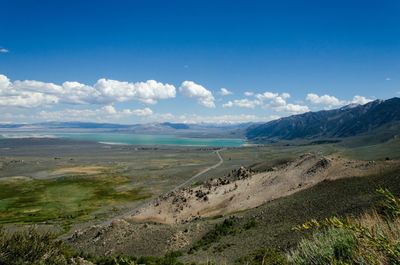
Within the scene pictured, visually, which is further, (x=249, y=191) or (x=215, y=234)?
(x=249, y=191)

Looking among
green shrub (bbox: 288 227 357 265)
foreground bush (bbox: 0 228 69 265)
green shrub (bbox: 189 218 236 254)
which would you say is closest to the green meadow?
green shrub (bbox: 189 218 236 254)

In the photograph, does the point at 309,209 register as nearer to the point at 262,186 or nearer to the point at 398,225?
the point at 262,186

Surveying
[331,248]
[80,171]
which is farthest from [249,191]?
[80,171]

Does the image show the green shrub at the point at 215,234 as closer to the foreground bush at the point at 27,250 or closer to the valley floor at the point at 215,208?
the valley floor at the point at 215,208

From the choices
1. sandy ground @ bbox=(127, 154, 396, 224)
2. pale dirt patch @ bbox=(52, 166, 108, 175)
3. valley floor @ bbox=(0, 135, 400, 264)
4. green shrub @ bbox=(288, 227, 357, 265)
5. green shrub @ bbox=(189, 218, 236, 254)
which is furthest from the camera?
pale dirt patch @ bbox=(52, 166, 108, 175)

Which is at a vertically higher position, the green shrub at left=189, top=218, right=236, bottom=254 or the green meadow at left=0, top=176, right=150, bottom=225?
the green shrub at left=189, top=218, right=236, bottom=254

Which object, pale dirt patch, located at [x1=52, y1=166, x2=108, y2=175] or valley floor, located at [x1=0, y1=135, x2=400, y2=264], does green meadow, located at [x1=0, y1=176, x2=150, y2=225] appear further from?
pale dirt patch, located at [x1=52, y1=166, x2=108, y2=175]

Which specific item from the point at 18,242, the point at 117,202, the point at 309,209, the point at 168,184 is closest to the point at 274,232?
the point at 309,209

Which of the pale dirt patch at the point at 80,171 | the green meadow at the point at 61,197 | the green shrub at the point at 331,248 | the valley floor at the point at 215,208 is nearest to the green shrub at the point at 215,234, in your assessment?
the valley floor at the point at 215,208

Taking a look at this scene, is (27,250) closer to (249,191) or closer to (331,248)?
(331,248)
